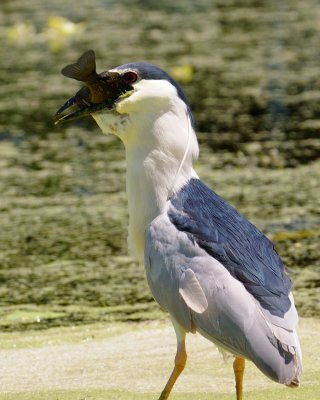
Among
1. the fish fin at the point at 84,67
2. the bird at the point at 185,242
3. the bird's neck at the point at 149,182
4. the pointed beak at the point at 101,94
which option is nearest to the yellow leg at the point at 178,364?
the bird at the point at 185,242

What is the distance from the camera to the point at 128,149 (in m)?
3.94

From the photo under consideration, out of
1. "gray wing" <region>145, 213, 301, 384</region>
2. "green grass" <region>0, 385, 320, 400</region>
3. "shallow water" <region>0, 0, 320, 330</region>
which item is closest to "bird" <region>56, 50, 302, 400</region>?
"gray wing" <region>145, 213, 301, 384</region>

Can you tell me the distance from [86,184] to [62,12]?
561 cm

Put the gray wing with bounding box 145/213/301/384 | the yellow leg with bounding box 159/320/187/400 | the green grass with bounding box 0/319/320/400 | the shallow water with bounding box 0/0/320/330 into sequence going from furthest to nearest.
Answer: the shallow water with bounding box 0/0/320/330, the green grass with bounding box 0/319/320/400, the yellow leg with bounding box 159/320/187/400, the gray wing with bounding box 145/213/301/384

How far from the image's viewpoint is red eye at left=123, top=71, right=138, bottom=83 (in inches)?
152

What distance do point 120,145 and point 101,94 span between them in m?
3.89

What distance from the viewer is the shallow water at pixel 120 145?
5.42 metres

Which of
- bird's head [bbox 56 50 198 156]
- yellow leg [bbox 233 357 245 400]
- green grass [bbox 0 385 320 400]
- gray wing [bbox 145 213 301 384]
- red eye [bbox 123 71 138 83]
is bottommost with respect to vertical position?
green grass [bbox 0 385 320 400]

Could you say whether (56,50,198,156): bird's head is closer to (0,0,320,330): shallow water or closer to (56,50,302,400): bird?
(56,50,302,400): bird

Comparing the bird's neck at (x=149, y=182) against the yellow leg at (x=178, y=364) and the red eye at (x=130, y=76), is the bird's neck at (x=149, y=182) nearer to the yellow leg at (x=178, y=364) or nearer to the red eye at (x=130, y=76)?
the red eye at (x=130, y=76)

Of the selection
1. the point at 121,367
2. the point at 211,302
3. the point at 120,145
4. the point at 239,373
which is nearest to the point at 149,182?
the point at 211,302

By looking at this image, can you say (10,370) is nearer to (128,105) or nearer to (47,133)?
(128,105)

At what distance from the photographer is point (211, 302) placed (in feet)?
11.4

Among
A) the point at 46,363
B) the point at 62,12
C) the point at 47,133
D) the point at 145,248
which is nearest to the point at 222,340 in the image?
the point at 145,248
